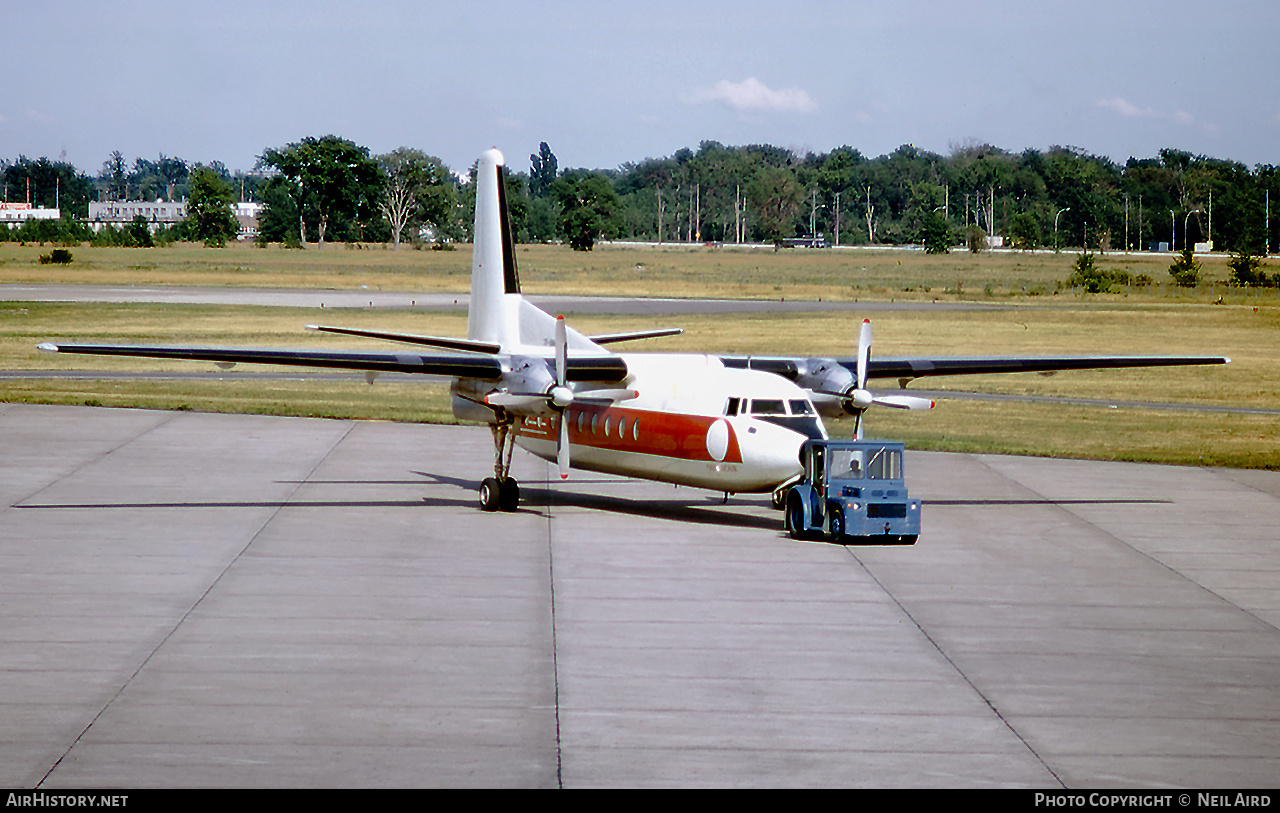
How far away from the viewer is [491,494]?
2691 cm

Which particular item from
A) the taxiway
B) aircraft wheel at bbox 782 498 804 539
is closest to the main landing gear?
the taxiway

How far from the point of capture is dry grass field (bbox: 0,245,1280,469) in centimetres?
4069

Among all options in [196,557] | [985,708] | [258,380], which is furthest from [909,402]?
[258,380]

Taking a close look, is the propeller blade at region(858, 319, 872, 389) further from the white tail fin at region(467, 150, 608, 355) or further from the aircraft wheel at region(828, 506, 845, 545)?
the white tail fin at region(467, 150, 608, 355)

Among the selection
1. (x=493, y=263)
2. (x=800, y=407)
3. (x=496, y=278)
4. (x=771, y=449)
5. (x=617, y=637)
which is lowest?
(x=617, y=637)

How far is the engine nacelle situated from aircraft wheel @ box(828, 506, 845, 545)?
2.94 meters

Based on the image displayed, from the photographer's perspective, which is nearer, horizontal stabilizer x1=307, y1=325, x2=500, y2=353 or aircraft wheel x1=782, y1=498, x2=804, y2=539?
aircraft wheel x1=782, y1=498, x2=804, y2=539

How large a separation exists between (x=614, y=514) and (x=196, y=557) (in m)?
8.17

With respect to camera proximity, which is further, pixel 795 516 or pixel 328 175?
pixel 328 175

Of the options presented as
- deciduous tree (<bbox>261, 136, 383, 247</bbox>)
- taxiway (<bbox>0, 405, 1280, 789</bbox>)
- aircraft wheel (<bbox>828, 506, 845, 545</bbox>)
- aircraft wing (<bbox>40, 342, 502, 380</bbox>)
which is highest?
deciduous tree (<bbox>261, 136, 383, 247</bbox>)

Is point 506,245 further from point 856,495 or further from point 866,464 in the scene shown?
point 856,495

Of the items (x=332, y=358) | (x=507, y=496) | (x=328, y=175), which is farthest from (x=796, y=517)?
(x=328, y=175)

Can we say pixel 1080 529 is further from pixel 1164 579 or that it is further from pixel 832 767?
pixel 832 767

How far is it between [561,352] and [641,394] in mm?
1740
